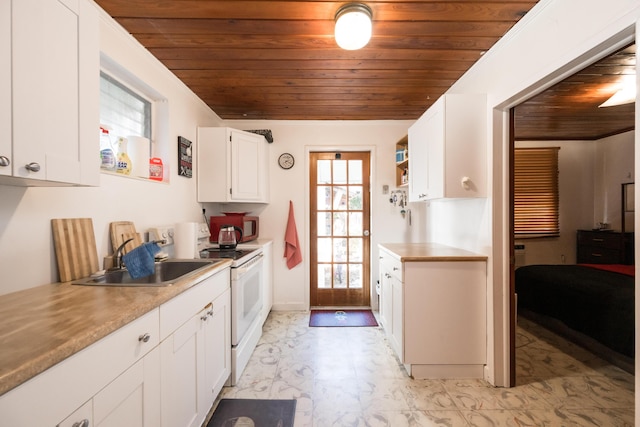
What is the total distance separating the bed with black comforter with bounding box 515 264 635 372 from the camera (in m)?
1.99

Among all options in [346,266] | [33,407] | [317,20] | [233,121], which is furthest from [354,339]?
[233,121]

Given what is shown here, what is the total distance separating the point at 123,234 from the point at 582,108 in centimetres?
442

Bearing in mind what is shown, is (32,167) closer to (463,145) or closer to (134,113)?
(134,113)

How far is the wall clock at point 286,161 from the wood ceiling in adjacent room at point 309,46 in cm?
73

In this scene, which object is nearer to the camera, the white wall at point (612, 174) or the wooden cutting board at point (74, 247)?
the wooden cutting board at point (74, 247)

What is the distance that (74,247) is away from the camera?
4.39ft

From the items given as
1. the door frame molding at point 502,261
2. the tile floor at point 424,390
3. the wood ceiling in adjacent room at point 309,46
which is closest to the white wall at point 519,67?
the door frame molding at point 502,261

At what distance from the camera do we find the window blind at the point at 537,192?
13.8 ft

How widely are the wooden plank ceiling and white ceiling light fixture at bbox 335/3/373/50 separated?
4 centimetres

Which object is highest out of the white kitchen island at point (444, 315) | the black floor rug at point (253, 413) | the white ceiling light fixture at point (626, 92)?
the white ceiling light fixture at point (626, 92)

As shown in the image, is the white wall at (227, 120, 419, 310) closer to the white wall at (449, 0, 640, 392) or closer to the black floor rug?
the white wall at (449, 0, 640, 392)

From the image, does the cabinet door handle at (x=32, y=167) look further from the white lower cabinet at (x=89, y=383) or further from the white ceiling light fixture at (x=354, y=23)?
the white ceiling light fixture at (x=354, y=23)

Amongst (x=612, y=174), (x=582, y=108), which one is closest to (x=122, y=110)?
(x=582, y=108)

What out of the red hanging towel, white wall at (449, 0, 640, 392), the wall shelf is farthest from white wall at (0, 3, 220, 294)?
white wall at (449, 0, 640, 392)
